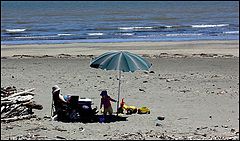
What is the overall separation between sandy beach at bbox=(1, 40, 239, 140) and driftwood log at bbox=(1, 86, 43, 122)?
19 cm

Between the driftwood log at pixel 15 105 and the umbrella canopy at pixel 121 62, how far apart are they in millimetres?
1745

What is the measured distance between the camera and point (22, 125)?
12539 mm

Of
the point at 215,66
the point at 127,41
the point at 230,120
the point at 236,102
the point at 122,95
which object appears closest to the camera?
the point at 230,120

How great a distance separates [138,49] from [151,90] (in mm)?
15906

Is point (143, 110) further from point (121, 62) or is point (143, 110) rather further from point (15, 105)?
point (15, 105)

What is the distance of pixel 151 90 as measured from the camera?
17.5 meters

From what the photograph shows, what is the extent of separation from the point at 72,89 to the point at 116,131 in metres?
5.78

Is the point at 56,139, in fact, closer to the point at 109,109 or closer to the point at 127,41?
the point at 109,109

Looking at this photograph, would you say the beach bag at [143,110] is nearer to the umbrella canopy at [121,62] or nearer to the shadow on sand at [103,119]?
the shadow on sand at [103,119]

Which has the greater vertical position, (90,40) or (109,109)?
(90,40)

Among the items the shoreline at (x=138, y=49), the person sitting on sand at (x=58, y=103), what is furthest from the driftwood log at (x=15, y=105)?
the shoreline at (x=138, y=49)

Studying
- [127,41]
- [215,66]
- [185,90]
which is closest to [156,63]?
[215,66]

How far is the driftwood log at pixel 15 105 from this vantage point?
41.6 ft

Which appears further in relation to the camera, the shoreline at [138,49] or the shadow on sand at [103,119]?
the shoreline at [138,49]
